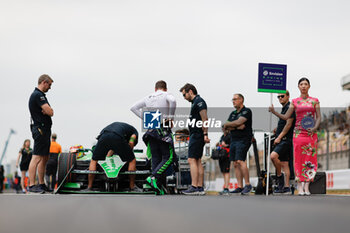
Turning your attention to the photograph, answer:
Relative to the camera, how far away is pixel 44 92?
10.4 m

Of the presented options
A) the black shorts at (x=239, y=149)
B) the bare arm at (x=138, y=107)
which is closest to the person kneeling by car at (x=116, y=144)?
the bare arm at (x=138, y=107)

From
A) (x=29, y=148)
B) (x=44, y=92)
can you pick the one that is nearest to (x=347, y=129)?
(x=29, y=148)

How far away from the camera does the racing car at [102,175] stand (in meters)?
10.4

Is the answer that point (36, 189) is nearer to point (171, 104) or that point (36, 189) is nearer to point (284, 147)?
point (171, 104)

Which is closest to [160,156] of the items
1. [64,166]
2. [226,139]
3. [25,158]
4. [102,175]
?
[102,175]

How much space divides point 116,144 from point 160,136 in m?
0.90

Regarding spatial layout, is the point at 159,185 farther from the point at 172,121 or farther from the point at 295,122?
the point at 295,122

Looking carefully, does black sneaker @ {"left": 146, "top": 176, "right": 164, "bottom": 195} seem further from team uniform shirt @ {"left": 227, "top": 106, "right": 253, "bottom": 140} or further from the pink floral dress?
the pink floral dress

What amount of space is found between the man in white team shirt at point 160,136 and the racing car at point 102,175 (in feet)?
1.41

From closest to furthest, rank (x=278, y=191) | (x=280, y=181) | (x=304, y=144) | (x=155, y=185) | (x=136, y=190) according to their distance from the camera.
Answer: (x=155, y=185) → (x=304, y=144) → (x=136, y=190) → (x=278, y=191) → (x=280, y=181)

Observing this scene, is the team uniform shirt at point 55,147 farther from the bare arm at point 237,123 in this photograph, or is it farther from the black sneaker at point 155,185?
the black sneaker at point 155,185

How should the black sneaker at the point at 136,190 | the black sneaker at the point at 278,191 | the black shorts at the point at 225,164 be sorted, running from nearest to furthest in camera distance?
1. the black sneaker at the point at 136,190
2. the black sneaker at the point at 278,191
3. the black shorts at the point at 225,164

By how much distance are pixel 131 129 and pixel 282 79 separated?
2930 millimetres

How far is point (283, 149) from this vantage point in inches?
426
